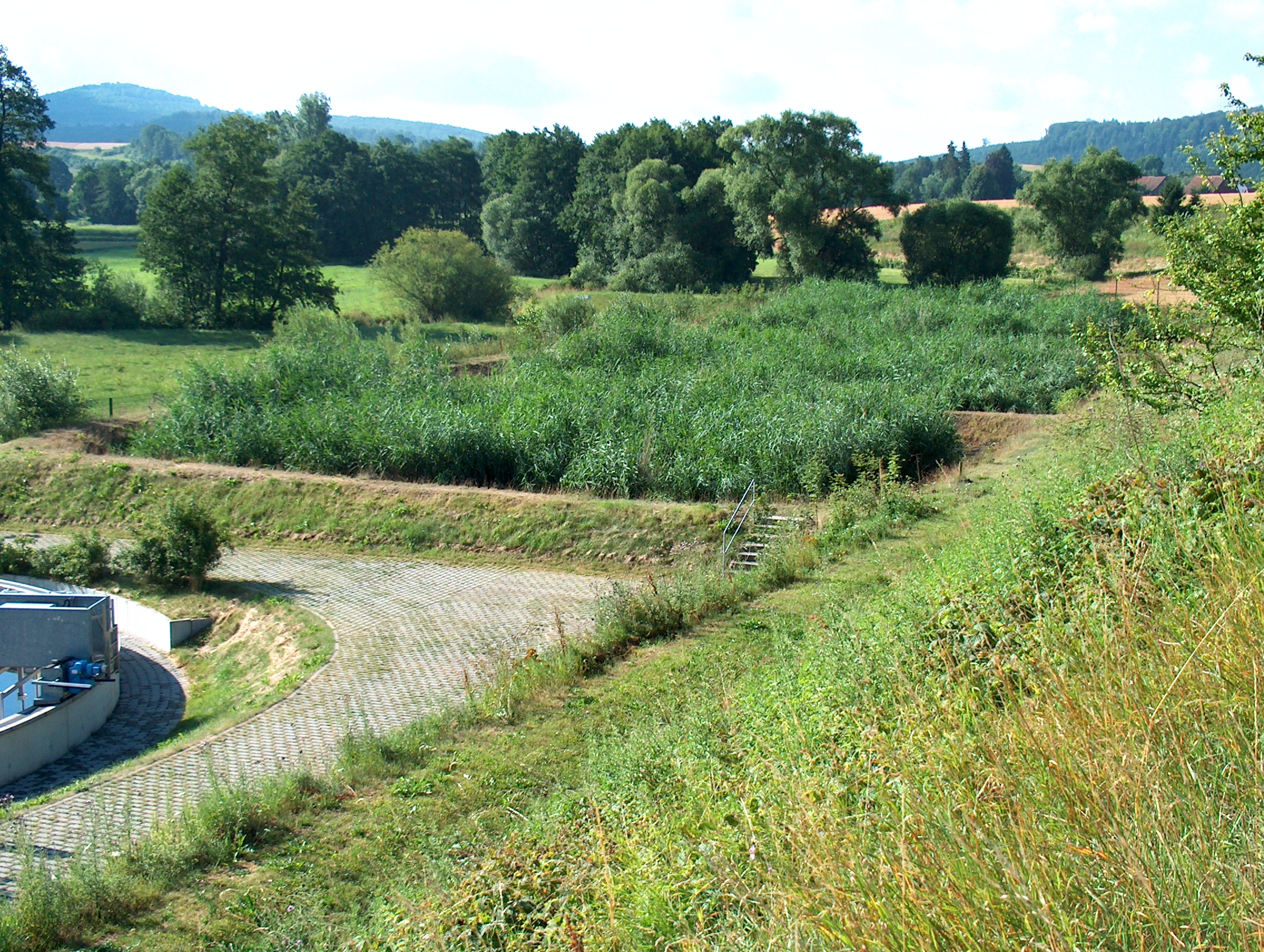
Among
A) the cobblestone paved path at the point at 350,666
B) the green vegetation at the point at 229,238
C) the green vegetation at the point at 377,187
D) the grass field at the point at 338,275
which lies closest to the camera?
the cobblestone paved path at the point at 350,666

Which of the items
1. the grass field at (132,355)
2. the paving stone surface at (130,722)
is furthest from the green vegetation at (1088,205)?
the paving stone surface at (130,722)

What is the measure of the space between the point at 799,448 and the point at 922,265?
113 ft

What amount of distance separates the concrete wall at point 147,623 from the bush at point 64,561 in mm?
271

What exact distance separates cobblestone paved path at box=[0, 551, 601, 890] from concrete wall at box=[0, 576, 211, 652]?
1.37m

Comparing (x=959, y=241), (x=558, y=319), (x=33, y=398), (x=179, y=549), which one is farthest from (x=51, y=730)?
(x=959, y=241)

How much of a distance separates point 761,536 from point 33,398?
20749 millimetres

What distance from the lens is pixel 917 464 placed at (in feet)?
65.3

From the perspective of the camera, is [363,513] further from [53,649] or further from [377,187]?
[377,187]

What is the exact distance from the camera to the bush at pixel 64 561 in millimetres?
17266

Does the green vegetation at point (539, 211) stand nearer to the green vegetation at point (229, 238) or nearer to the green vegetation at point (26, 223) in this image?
the green vegetation at point (229, 238)

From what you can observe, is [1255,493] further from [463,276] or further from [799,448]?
[463,276]

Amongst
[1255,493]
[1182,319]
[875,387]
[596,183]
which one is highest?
[596,183]

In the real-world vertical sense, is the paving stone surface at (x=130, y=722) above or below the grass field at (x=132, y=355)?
below

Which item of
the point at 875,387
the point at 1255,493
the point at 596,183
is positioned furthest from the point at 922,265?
the point at 1255,493
